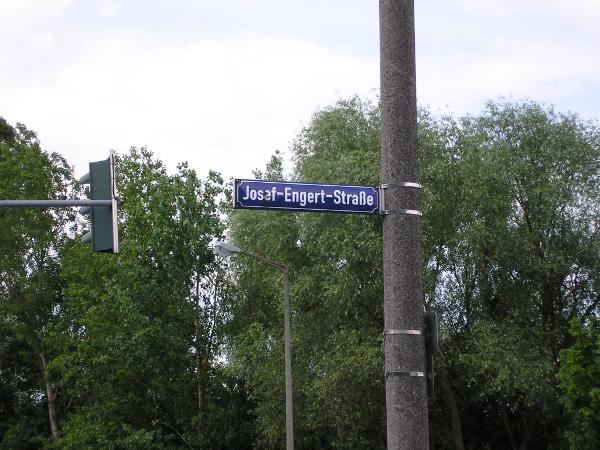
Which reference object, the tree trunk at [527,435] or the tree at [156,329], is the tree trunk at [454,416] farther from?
the tree at [156,329]

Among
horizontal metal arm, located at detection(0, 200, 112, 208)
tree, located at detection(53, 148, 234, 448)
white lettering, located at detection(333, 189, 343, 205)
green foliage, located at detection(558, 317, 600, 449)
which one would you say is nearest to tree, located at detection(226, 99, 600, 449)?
green foliage, located at detection(558, 317, 600, 449)

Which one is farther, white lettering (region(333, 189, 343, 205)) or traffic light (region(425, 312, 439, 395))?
white lettering (region(333, 189, 343, 205))

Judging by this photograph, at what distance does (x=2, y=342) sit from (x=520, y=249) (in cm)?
3234

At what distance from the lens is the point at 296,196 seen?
25.7ft

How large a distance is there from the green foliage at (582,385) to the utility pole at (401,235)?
28.7 metres

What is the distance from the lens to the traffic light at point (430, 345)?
24.5 ft

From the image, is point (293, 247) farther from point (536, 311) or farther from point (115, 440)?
point (115, 440)

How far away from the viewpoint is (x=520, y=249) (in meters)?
37.2

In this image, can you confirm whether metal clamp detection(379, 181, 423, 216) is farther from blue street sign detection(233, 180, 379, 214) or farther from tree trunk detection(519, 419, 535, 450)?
tree trunk detection(519, 419, 535, 450)

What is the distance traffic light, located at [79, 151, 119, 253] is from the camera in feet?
34.6

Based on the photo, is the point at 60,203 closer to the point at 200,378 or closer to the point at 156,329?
the point at 156,329

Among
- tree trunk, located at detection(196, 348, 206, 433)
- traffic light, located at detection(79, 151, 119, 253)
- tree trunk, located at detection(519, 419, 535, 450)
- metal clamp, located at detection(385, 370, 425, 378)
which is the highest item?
traffic light, located at detection(79, 151, 119, 253)

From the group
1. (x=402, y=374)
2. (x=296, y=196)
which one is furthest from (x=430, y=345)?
(x=296, y=196)

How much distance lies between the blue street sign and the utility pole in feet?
1.20
